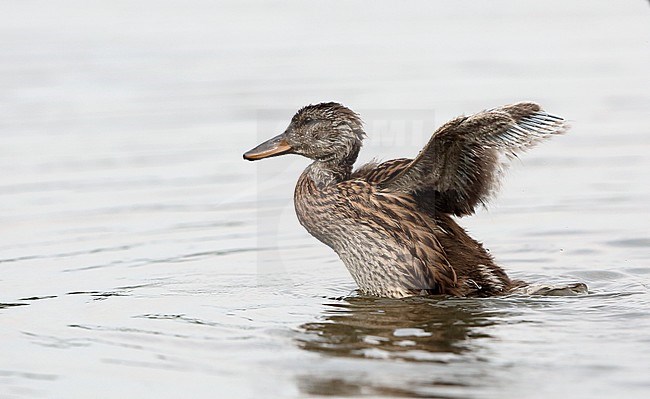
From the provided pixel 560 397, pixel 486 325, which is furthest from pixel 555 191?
pixel 560 397

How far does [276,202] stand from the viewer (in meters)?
11.7

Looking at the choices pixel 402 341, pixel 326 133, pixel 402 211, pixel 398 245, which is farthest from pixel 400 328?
pixel 326 133

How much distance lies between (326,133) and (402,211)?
83 centimetres

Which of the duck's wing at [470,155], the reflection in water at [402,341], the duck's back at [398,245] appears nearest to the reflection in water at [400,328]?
the reflection in water at [402,341]

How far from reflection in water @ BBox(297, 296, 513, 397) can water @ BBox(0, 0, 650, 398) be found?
0.02m

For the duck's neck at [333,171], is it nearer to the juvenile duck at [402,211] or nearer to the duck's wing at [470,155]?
the juvenile duck at [402,211]

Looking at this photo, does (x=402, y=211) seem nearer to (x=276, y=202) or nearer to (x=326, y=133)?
(x=326, y=133)

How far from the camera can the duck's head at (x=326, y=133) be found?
30.9 ft

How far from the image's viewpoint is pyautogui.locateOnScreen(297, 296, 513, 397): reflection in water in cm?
689

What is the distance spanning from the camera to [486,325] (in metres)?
8.14

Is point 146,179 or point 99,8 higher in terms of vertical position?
point 99,8

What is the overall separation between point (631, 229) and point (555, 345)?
136 inches

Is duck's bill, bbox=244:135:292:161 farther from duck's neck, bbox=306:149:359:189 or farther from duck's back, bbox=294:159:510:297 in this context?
duck's back, bbox=294:159:510:297

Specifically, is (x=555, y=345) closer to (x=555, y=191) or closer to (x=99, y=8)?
(x=555, y=191)
